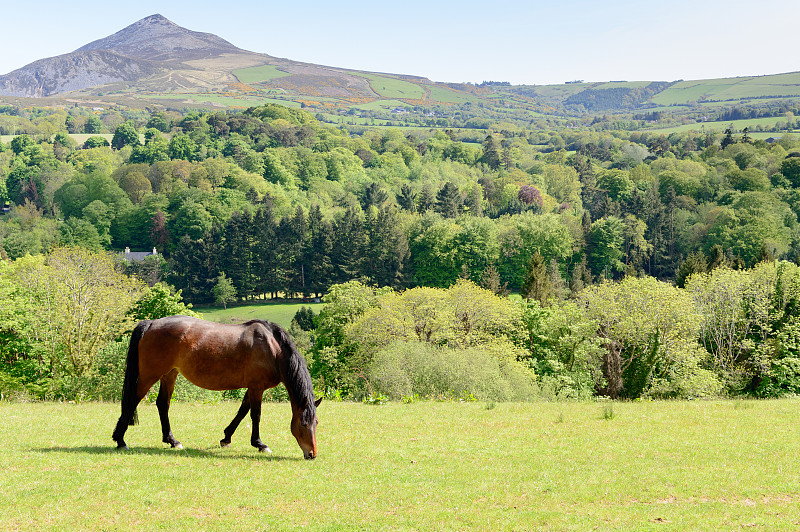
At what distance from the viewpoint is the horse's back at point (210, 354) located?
13469mm

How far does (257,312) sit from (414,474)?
84.8m

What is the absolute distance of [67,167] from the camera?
162m

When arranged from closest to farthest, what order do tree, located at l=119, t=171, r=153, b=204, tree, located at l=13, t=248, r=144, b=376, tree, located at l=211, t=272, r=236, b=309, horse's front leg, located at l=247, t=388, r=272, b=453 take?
horse's front leg, located at l=247, t=388, r=272, b=453 → tree, located at l=13, t=248, r=144, b=376 → tree, located at l=211, t=272, r=236, b=309 → tree, located at l=119, t=171, r=153, b=204

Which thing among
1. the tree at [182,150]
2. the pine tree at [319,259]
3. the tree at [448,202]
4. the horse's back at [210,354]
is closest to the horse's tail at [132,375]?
the horse's back at [210,354]

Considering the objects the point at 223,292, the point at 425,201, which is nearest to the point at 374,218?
the point at 425,201

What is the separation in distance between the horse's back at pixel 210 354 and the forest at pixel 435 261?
34.1ft

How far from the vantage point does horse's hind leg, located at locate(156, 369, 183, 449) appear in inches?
544

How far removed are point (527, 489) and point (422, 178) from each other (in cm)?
18075

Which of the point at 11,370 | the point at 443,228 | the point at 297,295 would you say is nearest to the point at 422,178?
the point at 443,228

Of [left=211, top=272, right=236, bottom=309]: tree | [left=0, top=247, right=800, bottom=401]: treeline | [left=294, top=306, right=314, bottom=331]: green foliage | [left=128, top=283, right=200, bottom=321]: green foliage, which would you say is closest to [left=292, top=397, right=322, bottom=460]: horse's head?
[left=0, top=247, right=800, bottom=401]: treeline

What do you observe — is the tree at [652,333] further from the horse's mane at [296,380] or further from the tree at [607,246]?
the tree at [607,246]

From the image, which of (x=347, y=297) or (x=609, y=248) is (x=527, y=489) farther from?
(x=609, y=248)

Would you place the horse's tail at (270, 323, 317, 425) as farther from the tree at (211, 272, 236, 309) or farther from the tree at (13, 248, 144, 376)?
the tree at (211, 272, 236, 309)

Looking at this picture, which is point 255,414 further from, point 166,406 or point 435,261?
point 435,261
